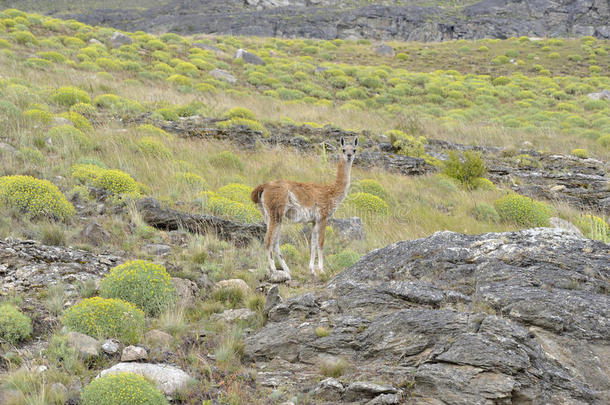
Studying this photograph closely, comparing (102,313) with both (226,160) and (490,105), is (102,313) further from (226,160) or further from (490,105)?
(490,105)

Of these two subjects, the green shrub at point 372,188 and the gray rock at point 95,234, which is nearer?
the gray rock at point 95,234

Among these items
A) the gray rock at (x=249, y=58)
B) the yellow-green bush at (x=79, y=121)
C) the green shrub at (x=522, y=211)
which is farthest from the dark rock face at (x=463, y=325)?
the gray rock at (x=249, y=58)

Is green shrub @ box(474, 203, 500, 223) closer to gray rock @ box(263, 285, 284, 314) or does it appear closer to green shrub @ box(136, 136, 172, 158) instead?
gray rock @ box(263, 285, 284, 314)

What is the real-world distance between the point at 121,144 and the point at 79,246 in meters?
6.31

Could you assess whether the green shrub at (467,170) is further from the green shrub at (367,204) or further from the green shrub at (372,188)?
the green shrub at (367,204)

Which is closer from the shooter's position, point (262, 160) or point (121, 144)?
point (121, 144)

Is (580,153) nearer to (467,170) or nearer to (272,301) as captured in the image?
(467,170)

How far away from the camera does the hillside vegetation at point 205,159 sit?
17.8 ft

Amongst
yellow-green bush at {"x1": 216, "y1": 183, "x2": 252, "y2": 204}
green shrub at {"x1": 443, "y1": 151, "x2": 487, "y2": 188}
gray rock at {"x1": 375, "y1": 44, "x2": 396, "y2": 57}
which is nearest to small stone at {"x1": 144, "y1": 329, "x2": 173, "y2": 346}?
yellow-green bush at {"x1": 216, "y1": 183, "x2": 252, "y2": 204}

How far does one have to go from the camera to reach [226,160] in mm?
13852

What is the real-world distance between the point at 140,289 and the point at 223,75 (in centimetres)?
2526

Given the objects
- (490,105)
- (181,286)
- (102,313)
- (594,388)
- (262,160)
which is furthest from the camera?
(490,105)

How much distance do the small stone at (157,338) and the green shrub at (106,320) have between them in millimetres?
91

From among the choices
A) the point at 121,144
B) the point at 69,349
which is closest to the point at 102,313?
the point at 69,349
